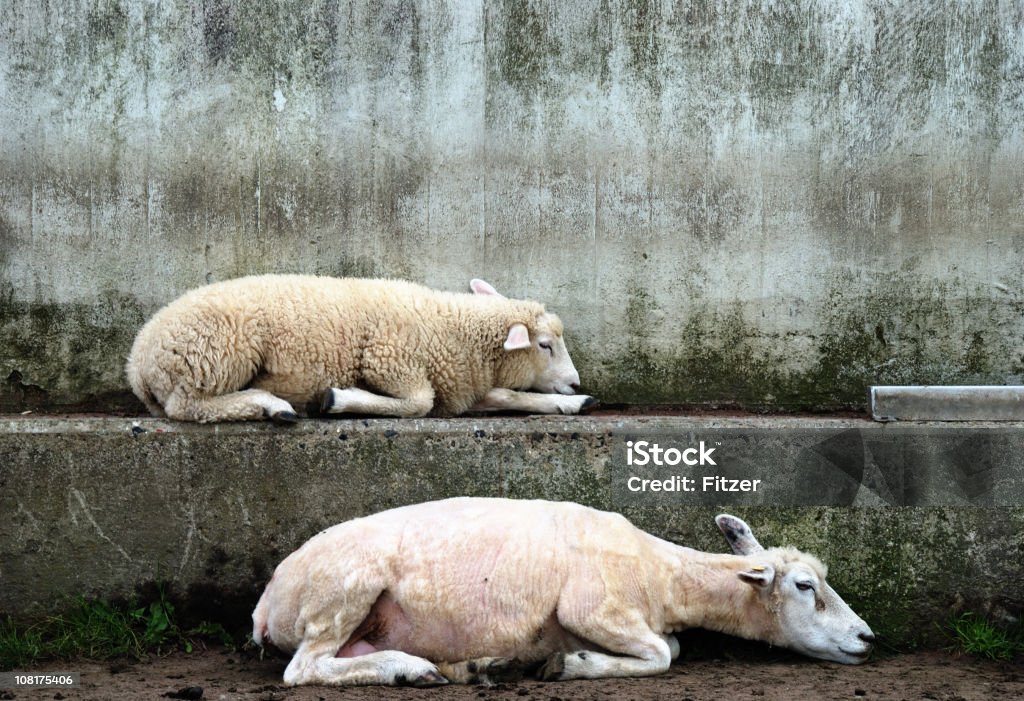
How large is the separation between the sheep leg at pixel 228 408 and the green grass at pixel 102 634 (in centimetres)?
78

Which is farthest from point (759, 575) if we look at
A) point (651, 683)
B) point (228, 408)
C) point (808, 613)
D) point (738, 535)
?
point (228, 408)

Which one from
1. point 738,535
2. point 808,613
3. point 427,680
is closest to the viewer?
point 427,680

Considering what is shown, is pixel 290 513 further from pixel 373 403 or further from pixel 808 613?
pixel 808 613

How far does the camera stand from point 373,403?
19.1 ft

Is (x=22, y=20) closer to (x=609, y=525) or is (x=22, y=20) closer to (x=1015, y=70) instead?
(x=609, y=525)

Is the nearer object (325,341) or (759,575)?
(759,575)

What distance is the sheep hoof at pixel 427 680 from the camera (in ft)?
15.0

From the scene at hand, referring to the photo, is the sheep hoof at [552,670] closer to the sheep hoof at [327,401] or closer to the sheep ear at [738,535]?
the sheep ear at [738,535]

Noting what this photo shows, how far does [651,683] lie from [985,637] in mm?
1631

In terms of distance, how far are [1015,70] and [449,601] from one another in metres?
4.17

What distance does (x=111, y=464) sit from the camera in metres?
5.43

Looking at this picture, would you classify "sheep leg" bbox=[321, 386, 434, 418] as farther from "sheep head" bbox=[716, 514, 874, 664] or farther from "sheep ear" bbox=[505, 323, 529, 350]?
"sheep head" bbox=[716, 514, 874, 664]

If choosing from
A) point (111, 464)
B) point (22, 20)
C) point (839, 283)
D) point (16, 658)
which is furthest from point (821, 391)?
point (22, 20)

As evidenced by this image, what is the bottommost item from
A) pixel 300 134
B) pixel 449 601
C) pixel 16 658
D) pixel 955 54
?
pixel 16 658
